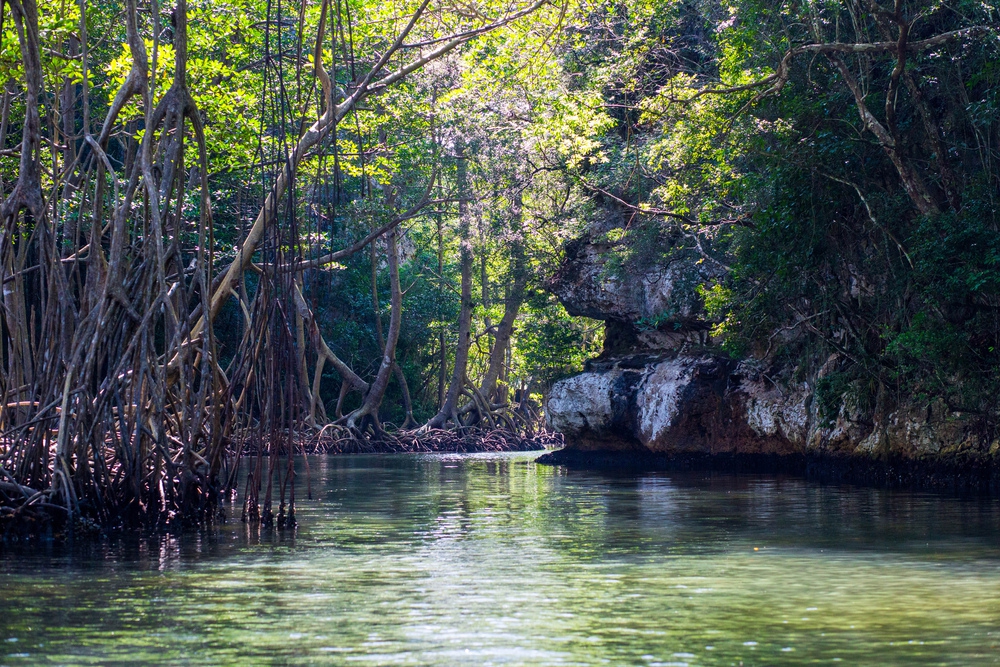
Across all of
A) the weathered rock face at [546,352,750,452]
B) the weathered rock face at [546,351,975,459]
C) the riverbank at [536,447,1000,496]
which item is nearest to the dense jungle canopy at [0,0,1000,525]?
the weathered rock face at [546,351,975,459]

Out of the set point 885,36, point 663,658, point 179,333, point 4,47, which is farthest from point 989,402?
point 4,47

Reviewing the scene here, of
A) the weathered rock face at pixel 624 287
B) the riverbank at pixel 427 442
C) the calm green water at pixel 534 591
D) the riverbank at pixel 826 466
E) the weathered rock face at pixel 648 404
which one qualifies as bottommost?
the calm green water at pixel 534 591

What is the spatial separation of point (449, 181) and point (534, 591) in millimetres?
21620

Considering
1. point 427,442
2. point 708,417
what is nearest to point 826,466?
point 708,417

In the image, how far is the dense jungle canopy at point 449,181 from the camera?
9586 mm

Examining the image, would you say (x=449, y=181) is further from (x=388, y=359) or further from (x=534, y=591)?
(x=534, y=591)

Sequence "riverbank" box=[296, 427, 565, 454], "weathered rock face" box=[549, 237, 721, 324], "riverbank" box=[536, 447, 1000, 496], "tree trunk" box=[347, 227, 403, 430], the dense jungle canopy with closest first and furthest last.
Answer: the dense jungle canopy < "riverbank" box=[536, 447, 1000, 496] < "weathered rock face" box=[549, 237, 721, 324] < "riverbank" box=[296, 427, 565, 454] < "tree trunk" box=[347, 227, 403, 430]

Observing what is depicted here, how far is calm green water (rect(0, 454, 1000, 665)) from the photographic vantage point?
206 inches

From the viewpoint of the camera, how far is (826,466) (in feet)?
59.1

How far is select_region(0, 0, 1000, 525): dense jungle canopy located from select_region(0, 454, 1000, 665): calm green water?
3.81 ft

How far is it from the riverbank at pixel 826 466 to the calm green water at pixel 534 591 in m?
2.69

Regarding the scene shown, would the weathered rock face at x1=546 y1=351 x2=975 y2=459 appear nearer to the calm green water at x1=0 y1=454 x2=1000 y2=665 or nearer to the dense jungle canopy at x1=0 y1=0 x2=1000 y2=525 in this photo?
the dense jungle canopy at x1=0 y1=0 x2=1000 y2=525

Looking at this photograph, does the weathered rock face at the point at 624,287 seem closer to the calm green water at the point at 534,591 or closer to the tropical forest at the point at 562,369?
the tropical forest at the point at 562,369

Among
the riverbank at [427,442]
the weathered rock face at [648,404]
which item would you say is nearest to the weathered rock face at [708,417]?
the weathered rock face at [648,404]
